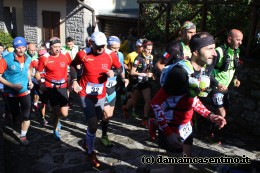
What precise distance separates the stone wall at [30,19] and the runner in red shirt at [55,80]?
35.9 ft

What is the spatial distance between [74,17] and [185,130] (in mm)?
11219

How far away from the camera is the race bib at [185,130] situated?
11.6 feet

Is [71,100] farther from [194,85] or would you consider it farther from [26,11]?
[26,11]

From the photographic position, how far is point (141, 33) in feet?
29.8

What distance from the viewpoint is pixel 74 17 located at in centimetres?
1357

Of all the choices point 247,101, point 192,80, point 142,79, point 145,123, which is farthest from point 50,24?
point 192,80

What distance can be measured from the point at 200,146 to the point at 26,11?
45.8ft

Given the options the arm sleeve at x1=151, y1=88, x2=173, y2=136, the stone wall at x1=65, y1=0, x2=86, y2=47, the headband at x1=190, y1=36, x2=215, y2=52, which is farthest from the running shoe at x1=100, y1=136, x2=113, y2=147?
the stone wall at x1=65, y1=0, x2=86, y2=47

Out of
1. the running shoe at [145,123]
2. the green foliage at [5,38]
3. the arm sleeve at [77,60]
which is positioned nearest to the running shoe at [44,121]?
the running shoe at [145,123]

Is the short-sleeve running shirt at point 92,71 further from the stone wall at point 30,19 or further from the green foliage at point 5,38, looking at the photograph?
the green foliage at point 5,38

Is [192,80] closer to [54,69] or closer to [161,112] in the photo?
[161,112]

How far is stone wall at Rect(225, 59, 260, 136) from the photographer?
6125 millimetres

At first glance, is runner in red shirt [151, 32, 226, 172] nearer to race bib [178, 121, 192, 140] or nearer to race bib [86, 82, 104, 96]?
race bib [178, 121, 192, 140]

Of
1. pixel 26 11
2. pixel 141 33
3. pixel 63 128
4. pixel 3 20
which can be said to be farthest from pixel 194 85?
pixel 3 20
